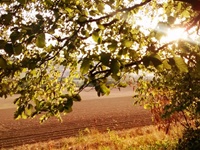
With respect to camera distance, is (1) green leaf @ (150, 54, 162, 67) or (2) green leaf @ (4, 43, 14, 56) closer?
(1) green leaf @ (150, 54, 162, 67)

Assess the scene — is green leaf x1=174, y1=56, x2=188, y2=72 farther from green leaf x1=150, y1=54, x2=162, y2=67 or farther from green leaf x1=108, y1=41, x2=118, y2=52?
green leaf x1=108, y1=41, x2=118, y2=52

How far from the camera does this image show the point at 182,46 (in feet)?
6.77

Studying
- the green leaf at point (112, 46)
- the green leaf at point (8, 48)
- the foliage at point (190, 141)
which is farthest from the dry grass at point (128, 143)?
the green leaf at point (8, 48)

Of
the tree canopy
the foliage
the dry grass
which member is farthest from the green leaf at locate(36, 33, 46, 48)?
the dry grass

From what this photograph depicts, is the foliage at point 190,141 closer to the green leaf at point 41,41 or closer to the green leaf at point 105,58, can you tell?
the green leaf at point 105,58

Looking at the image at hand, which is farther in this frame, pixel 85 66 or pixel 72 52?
pixel 72 52

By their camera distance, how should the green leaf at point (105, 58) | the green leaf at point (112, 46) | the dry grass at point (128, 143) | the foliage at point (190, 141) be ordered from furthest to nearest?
the dry grass at point (128, 143) → the foliage at point (190, 141) → the green leaf at point (112, 46) → the green leaf at point (105, 58)

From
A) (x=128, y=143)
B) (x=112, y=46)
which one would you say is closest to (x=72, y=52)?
(x=112, y=46)

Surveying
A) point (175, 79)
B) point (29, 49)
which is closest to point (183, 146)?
point (175, 79)

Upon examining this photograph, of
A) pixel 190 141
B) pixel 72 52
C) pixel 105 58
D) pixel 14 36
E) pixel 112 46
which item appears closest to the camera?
pixel 105 58

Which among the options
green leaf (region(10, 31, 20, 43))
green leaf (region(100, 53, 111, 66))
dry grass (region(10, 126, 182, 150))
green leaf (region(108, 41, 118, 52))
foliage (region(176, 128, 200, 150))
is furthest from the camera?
dry grass (region(10, 126, 182, 150))

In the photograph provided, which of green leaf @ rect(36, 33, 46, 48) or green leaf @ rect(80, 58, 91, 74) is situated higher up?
green leaf @ rect(36, 33, 46, 48)

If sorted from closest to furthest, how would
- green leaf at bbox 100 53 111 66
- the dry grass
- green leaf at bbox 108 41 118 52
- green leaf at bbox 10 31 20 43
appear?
1. green leaf at bbox 100 53 111 66
2. green leaf at bbox 10 31 20 43
3. green leaf at bbox 108 41 118 52
4. the dry grass

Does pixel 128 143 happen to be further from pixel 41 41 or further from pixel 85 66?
pixel 41 41
